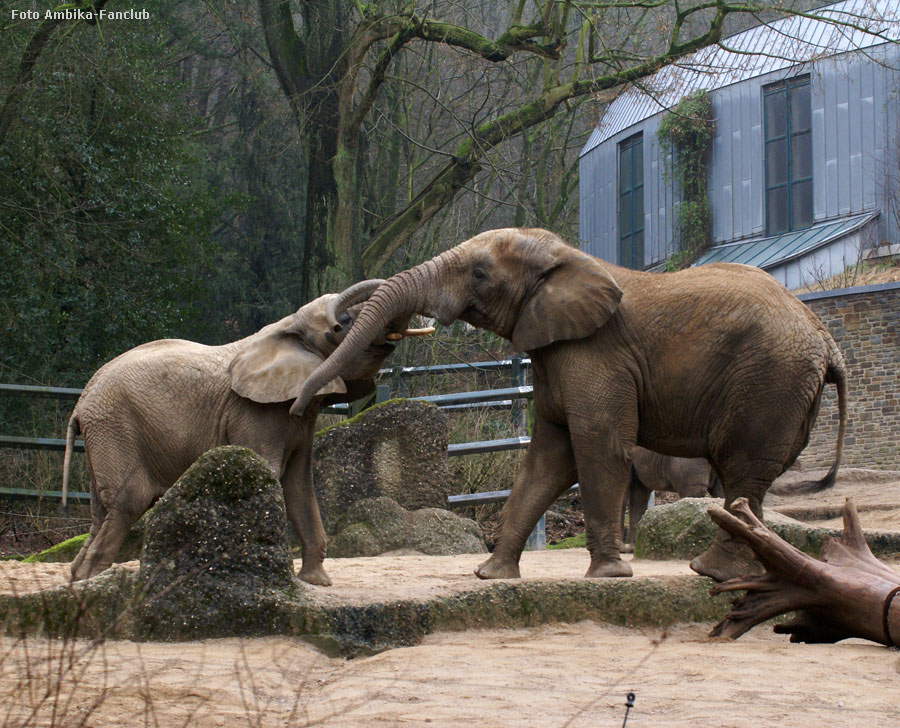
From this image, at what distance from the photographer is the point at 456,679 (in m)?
4.71

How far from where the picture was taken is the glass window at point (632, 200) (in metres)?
33.9

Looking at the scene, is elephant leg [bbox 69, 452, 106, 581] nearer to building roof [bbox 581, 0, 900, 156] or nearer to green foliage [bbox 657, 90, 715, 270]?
building roof [bbox 581, 0, 900, 156]

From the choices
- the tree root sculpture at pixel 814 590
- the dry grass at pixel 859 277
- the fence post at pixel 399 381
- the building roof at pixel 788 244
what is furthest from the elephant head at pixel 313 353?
the building roof at pixel 788 244

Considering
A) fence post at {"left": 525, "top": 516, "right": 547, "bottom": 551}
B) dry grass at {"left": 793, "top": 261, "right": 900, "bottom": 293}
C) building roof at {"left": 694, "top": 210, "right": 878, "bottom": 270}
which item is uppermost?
building roof at {"left": 694, "top": 210, "right": 878, "bottom": 270}

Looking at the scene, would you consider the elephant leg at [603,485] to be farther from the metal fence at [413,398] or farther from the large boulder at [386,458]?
the metal fence at [413,398]

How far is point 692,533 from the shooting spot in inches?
335

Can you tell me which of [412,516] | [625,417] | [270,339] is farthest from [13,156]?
[625,417]

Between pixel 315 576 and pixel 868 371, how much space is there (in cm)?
1748

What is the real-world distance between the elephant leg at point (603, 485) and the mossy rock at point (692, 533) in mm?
1439

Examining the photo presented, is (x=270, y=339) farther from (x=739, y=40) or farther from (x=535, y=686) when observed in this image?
(x=739, y=40)

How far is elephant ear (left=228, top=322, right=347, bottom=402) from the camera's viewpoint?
289 inches

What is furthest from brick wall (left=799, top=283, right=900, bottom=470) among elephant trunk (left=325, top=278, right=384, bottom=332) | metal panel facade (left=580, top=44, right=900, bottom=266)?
elephant trunk (left=325, top=278, right=384, bottom=332)

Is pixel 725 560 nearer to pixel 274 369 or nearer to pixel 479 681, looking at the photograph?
pixel 479 681

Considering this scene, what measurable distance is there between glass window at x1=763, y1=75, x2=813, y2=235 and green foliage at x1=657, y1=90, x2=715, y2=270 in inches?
70.3
